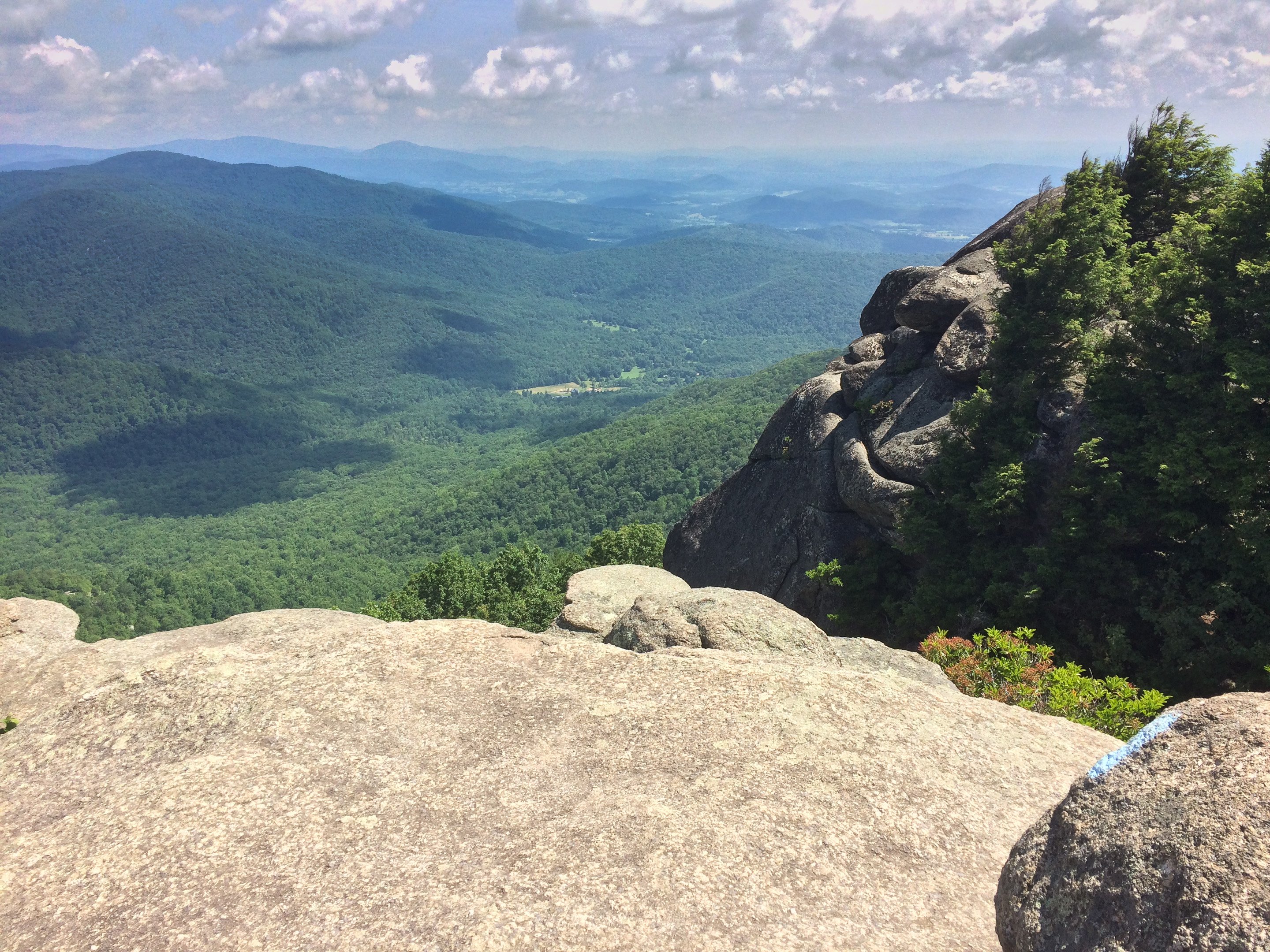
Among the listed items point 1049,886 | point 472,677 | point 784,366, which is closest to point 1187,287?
point 1049,886

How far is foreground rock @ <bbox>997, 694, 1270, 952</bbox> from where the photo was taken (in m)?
5.98

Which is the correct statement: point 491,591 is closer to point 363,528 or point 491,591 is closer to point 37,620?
point 37,620

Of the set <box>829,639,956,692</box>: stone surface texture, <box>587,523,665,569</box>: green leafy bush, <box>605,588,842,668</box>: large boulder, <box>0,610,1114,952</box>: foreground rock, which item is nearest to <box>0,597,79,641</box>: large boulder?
<box>0,610,1114,952</box>: foreground rock

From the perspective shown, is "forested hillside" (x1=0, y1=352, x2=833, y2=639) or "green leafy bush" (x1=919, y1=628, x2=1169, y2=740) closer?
"green leafy bush" (x1=919, y1=628, x2=1169, y2=740)

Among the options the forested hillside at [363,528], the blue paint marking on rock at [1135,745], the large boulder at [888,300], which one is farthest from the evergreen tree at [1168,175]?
the forested hillside at [363,528]

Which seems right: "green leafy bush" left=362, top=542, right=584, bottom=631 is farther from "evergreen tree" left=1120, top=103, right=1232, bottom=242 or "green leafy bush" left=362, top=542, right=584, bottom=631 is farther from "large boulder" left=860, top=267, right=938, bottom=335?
"evergreen tree" left=1120, top=103, right=1232, bottom=242

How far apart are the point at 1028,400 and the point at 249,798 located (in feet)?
82.4

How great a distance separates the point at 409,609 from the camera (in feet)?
161

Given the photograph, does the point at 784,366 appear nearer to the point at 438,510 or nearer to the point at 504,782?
the point at 438,510

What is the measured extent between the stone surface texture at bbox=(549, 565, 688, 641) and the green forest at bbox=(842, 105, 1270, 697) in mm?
8142

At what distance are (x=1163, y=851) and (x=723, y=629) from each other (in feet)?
32.6

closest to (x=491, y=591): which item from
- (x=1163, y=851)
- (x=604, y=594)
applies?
(x=604, y=594)

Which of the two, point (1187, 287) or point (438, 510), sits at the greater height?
point (1187, 287)

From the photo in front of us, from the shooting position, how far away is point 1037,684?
1694 cm
